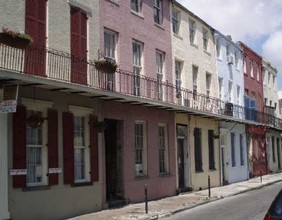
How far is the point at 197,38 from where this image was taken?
26938 millimetres

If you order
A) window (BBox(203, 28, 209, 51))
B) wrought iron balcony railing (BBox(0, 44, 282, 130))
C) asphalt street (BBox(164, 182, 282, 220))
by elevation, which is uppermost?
window (BBox(203, 28, 209, 51))

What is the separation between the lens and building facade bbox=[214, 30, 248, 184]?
29.5m

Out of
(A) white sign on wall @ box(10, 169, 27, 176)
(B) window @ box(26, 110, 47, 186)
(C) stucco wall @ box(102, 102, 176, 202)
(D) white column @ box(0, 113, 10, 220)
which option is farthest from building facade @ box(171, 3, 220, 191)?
(D) white column @ box(0, 113, 10, 220)

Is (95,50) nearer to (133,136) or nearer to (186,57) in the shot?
(133,136)

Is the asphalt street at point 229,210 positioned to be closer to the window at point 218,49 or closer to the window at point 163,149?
the window at point 163,149

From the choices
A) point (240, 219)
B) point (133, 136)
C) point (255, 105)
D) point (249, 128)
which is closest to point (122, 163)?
point (133, 136)

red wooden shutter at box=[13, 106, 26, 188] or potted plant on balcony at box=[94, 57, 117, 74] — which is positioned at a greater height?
potted plant on balcony at box=[94, 57, 117, 74]

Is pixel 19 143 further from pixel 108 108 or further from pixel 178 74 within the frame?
pixel 178 74

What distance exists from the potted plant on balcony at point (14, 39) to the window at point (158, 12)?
10360 mm

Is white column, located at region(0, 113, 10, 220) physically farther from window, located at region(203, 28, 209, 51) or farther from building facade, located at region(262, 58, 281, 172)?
building facade, located at region(262, 58, 281, 172)

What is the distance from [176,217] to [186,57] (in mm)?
11337

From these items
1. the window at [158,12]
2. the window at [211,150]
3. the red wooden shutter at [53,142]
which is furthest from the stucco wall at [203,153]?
the red wooden shutter at [53,142]

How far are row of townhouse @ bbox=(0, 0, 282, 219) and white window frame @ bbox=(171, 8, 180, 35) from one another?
0.12 metres

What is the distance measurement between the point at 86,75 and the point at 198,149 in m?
10.6
